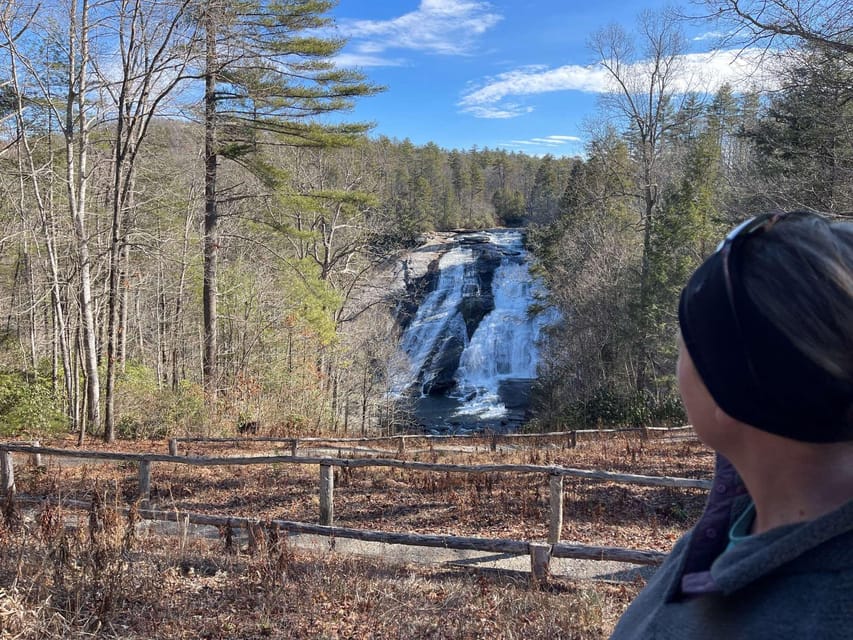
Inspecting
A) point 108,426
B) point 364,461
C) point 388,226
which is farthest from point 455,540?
point 388,226

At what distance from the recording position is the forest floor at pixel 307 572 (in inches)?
164

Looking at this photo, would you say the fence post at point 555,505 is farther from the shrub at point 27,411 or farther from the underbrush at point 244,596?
the shrub at point 27,411

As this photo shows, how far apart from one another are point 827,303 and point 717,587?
40cm

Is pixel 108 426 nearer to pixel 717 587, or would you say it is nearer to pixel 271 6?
pixel 271 6

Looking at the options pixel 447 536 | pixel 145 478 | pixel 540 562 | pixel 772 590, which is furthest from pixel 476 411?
pixel 772 590

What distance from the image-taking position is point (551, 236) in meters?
34.7

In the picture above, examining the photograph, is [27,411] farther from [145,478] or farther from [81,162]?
[145,478]

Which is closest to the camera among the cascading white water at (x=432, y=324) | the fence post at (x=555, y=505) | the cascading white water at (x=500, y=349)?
the fence post at (x=555, y=505)

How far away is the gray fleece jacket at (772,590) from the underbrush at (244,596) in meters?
3.65

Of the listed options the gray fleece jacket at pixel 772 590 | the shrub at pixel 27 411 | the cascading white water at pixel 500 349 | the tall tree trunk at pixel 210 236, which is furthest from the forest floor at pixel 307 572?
the cascading white water at pixel 500 349

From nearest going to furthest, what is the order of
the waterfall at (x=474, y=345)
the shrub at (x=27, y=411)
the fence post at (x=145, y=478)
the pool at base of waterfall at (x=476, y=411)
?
the fence post at (x=145, y=478) → the shrub at (x=27, y=411) → the pool at base of waterfall at (x=476, y=411) → the waterfall at (x=474, y=345)

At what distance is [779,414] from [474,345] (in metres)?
35.2

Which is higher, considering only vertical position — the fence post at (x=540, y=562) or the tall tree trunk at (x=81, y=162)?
the tall tree trunk at (x=81, y=162)

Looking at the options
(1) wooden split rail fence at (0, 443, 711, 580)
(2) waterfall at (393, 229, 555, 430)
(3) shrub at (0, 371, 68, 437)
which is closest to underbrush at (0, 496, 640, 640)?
(1) wooden split rail fence at (0, 443, 711, 580)
